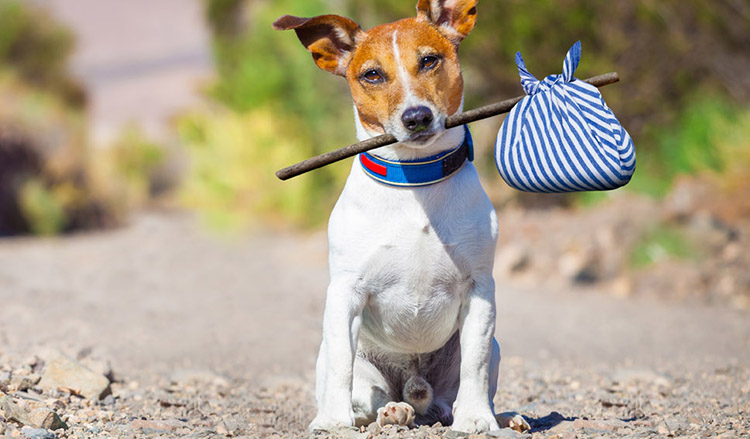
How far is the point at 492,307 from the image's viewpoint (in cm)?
332

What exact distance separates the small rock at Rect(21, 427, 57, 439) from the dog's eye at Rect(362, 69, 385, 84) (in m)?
1.94

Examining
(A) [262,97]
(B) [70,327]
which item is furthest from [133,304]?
(A) [262,97]

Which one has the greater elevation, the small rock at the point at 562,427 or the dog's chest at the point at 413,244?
the dog's chest at the point at 413,244

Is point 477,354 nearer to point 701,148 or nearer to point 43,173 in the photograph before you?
point 701,148

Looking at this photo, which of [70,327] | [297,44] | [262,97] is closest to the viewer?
[70,327]

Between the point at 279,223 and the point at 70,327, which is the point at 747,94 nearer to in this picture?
the point at 279,223

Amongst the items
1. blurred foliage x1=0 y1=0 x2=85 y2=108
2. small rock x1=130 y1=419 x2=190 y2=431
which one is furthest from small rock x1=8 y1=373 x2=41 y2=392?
blurred foliage x1=0 y1=0 x2=85 y2=108

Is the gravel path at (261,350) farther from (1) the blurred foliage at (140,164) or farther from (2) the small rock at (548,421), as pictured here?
(1) the blurred foliage at (140,164)

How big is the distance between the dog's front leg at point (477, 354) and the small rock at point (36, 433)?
1637mm

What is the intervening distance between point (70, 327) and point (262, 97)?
8.80 metres

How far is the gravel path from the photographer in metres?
3.80

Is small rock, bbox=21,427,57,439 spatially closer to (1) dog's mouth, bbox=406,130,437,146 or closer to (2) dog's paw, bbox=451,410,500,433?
(2) dog's paw, bbox=451,410,500,433

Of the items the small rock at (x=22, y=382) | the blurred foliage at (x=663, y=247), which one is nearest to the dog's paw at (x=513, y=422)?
the small rock at (x=22, y=382)

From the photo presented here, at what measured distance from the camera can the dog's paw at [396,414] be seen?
3375 millimetres
